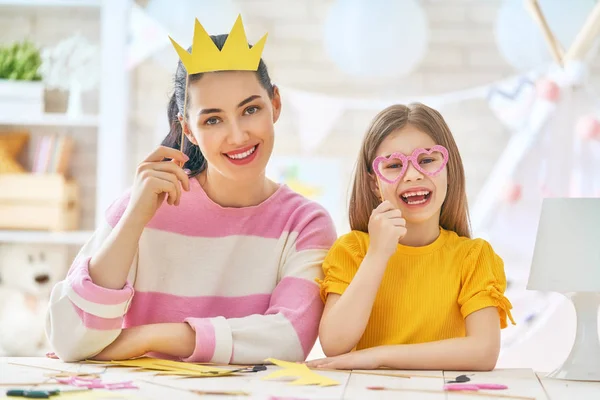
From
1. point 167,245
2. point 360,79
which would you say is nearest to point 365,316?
point 167,245

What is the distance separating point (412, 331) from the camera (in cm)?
153

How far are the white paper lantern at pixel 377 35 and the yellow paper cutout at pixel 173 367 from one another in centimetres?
208

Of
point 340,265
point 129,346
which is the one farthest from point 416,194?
point 129,346

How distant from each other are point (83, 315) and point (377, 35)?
2.12m

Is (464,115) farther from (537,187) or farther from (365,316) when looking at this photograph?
(365,316)

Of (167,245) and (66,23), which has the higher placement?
(66,23)

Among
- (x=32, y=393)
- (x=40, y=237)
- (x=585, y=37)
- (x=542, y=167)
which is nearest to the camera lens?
(x=32, y=393)

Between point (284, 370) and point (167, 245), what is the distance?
1.23 ft

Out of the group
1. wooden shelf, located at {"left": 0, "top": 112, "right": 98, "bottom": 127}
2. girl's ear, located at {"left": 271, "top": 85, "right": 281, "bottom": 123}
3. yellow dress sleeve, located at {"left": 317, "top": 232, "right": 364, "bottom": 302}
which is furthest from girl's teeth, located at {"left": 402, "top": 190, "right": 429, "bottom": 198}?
wooden shelf, located at {"left": 0, "top": 112, "right": 98, "bottom": 127}

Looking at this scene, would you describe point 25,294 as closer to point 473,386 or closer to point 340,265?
point 340,265

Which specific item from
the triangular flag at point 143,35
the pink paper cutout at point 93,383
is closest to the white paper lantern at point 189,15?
the triangular flag at point 143,35

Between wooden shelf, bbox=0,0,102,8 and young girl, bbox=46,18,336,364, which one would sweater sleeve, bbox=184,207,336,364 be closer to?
young girl, bbox=46,18,336,364

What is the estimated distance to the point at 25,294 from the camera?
3600 mm

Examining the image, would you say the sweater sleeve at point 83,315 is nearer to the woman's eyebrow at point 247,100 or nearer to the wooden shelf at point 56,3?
the woman's eyebrow at point 247,100
